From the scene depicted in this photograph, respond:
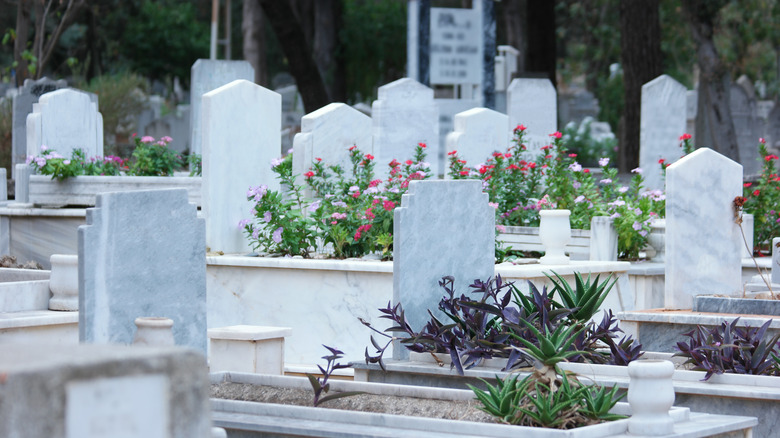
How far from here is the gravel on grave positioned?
18.6 feet

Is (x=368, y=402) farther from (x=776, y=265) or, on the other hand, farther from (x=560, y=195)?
(x=560, y=195)

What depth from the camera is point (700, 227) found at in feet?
28.3

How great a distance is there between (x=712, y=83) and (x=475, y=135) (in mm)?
6926

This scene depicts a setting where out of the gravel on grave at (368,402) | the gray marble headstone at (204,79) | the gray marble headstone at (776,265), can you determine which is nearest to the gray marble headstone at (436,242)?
the gravel on grave at (368,402)

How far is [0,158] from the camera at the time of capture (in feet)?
54.0

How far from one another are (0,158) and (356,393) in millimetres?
11774

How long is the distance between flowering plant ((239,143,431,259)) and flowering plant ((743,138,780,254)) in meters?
3.52

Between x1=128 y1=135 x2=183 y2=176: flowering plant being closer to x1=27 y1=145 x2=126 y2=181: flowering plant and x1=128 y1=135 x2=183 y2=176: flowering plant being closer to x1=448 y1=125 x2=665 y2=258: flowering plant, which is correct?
x1=27 y1=145 x2=126 y2=181: flowering plant

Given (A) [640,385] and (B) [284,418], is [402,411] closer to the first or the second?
(B) [284,418]

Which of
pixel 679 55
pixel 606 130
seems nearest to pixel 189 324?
pixel 606 130

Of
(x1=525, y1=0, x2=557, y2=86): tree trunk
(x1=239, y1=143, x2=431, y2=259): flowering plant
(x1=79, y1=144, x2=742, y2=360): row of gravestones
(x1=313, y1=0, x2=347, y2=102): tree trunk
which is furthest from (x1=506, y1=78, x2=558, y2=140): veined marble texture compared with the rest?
(x1=313, y1=0, x2=347, y2=102): tree trunk

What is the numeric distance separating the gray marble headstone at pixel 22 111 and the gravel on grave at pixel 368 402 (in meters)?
9.20

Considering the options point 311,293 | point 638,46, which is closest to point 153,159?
point 311,293

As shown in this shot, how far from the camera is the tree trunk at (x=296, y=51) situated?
19.5 meters
